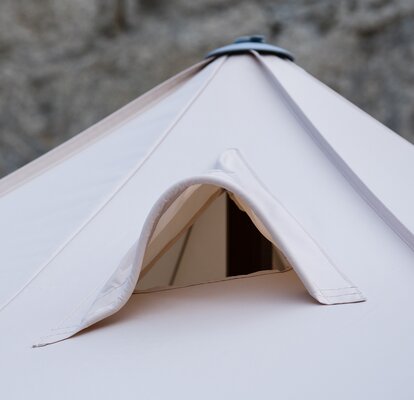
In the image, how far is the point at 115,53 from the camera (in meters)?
4.72

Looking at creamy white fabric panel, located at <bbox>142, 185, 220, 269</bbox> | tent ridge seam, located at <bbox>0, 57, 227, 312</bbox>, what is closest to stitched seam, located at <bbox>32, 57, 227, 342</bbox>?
tent ridge seam, located at <bbox>0, 57, 227, 312</bbox>

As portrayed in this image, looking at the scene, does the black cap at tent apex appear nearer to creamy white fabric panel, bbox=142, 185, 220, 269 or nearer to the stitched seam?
the stitched seam

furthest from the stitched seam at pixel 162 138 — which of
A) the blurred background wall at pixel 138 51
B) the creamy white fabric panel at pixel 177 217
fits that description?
the blurred background wall at pixel 138 51

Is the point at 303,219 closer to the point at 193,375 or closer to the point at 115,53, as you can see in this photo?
the point at 193,375

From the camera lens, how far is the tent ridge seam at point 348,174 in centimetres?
113

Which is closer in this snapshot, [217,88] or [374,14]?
[217,88]

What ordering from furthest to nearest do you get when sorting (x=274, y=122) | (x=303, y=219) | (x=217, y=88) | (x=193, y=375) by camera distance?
(x=217, y=88), (x=274, y=122), (x=303, y=219), (x=193, y=375)

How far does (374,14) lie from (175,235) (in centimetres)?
398

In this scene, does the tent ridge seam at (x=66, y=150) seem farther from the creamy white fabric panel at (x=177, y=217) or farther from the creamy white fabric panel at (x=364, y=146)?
the creamy white fabric panel at (x=177, y=217)

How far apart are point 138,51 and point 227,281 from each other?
383cm

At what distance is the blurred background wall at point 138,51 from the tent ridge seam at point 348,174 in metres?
3.16

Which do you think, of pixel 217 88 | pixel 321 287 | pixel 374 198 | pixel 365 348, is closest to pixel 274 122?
pixel 217 88

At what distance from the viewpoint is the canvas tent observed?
0.85 meters

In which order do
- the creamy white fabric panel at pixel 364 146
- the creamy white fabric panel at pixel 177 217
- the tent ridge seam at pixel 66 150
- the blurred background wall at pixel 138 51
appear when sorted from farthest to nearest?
the blurred background wall at pixel 138 51, the tent ridge seam at pixel 66 150, the creamy white fabric panel at pixel 364 146, the creamy white fabric panel at pixel 177 217
